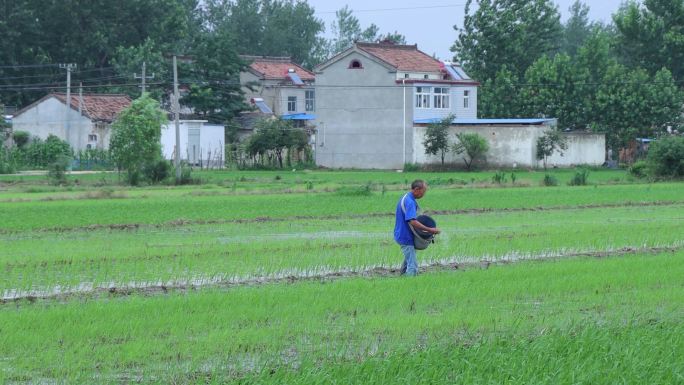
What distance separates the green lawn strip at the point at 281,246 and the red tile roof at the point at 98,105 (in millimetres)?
44907

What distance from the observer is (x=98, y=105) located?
2840 inches

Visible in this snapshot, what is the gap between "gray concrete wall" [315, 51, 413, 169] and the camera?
67.5 m

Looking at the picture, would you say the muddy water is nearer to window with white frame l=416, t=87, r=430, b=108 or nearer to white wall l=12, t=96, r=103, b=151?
window with white frame l=416, t=87, r=430, b=108

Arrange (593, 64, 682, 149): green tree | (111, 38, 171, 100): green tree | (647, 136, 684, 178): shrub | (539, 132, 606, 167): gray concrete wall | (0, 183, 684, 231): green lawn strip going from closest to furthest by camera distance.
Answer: (0, 183, 684, 231): green lawn strip
(647, 136, 684, 178): shrub
(539, 132, 606, 167): gray concrete wall
(593, 64, 682, 149): green tree
(111, 38, 171, 100): green tree

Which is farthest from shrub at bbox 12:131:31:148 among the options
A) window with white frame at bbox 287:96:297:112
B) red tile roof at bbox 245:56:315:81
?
window with white frame at bbox 287:96:297:112

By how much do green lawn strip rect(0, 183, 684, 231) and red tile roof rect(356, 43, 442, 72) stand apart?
26.5 metres

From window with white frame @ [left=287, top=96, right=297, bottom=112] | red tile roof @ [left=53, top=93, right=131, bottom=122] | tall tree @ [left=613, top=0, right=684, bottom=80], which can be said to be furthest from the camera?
window with white frame @ [left=287, top=96, right=297, bottom=112]

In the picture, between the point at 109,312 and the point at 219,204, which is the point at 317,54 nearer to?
the point at 219,204

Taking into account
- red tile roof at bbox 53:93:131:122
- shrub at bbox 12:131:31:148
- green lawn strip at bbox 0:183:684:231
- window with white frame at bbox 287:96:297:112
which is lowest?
green lawn strip at bbox 0:183:684:231

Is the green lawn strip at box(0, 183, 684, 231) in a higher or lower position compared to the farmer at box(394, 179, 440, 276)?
lower

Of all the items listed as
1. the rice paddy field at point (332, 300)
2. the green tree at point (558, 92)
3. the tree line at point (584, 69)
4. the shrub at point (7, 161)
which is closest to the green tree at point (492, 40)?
the tree line at point (584, 69)

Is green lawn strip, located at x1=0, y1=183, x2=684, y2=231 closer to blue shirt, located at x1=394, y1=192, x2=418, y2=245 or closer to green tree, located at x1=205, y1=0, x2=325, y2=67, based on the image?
blue shirt, located at x1=394, y1=192, x2=418, y2=245

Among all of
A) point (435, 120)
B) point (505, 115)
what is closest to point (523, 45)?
point (505, 115)

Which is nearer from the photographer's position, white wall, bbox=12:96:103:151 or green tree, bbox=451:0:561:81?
white wall, bbox=12:96:103:151
